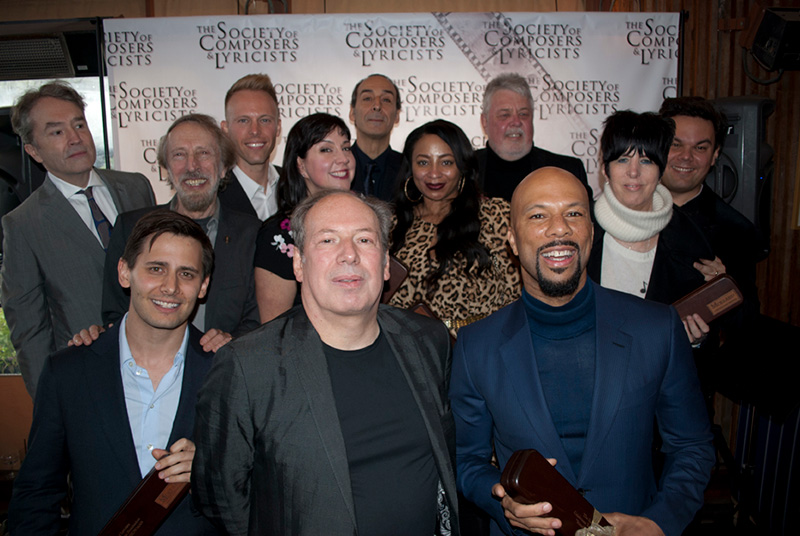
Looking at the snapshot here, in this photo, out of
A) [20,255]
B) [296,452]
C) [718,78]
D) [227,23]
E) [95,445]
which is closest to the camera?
[296,452]

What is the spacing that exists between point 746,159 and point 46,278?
466 centimetres

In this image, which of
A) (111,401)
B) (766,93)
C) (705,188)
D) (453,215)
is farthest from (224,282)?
(766,93)

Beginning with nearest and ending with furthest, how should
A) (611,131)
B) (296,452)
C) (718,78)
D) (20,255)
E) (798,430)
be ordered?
(296,452), (611,131), (20,255), (798,430), (718,78)

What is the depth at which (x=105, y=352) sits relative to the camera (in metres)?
2.12

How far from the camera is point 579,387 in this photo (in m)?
1.79

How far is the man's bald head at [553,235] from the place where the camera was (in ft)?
5.90

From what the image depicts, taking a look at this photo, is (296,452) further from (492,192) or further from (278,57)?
(278,57)

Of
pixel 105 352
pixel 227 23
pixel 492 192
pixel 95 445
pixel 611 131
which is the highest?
pixel 227 23

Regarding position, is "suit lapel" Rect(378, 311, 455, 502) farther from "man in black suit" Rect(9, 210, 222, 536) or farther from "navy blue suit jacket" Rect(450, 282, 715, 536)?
"man in black suit" Rect(9, 210, 222, 536)

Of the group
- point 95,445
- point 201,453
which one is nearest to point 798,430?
point 201,453

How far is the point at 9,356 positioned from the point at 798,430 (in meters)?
5.87

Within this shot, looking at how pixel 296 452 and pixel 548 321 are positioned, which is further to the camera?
pixel 548 321

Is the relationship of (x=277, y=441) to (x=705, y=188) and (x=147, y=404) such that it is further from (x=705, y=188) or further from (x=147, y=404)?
(x=705, y=188)

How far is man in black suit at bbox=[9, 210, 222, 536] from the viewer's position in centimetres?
198
